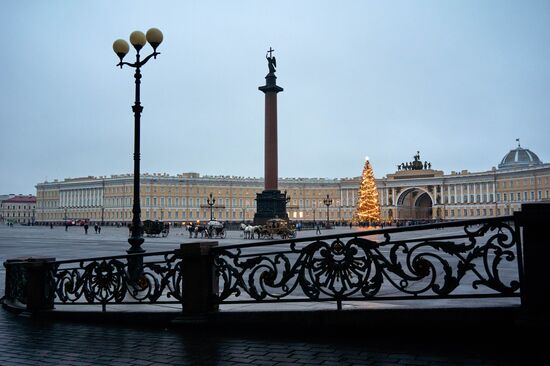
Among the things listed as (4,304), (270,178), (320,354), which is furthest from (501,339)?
(270,178)

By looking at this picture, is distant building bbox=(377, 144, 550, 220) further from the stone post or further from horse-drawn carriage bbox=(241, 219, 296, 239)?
the stone post

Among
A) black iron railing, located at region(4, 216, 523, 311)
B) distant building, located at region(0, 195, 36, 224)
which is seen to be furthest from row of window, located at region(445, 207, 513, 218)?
distant building, located at region(0, 195, 36, 224)

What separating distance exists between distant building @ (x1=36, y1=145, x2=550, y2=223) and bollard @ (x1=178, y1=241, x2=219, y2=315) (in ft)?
383

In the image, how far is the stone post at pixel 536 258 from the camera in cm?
515

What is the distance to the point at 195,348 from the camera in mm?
5938

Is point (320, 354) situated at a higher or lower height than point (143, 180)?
lower

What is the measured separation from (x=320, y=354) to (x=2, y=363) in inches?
134

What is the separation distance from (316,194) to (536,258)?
14538 cm

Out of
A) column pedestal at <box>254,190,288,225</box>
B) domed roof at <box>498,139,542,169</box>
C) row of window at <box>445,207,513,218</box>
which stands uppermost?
domed roof at <box>498,139,542,169</box>

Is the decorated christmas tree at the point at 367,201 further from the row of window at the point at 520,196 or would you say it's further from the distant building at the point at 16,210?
the distant building at the point at 16,210

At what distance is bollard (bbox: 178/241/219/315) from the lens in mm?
7082

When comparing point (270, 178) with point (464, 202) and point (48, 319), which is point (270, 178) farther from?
point (464, 202)

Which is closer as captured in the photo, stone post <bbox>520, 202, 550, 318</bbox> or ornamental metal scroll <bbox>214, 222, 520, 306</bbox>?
stone post <bbox>520, 202, 550, 318</bbox>

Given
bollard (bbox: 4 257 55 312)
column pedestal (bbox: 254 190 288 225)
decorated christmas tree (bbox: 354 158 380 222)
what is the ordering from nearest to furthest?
bollard (bbox: 4 257 55 312) → column pedestal (bbox: 254 190 288 225) → decorated christmas tree (bbox: 354 158 380 222)
